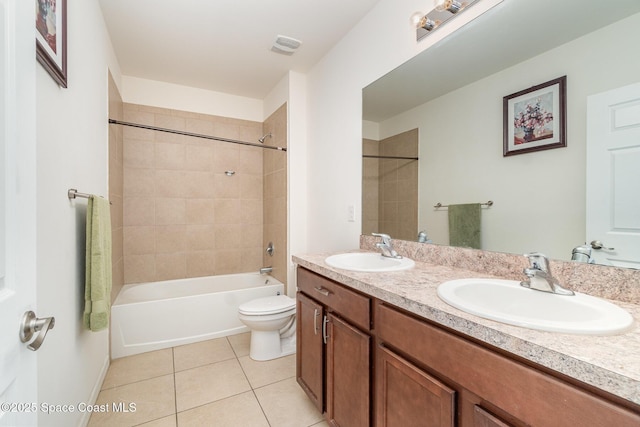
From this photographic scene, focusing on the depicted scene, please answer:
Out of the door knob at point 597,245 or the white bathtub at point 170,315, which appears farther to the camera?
the white bathtub at point 170,315

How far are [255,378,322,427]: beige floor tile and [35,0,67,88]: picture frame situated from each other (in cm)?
190

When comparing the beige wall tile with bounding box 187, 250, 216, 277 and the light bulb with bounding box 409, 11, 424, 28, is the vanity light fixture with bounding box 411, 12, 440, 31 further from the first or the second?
the beige wall tile with bounding box 187, 250, 216, 277

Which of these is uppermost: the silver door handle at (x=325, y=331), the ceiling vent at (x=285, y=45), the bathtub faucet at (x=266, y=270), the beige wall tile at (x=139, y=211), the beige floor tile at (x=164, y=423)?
the ceiling vent at (x=285, y=45)

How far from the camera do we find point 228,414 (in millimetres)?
1556

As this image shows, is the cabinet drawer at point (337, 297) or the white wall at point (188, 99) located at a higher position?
the white wall at point (188, 99)

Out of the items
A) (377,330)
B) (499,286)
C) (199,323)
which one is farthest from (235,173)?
(499,286)

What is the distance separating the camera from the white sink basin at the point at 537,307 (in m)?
0.62

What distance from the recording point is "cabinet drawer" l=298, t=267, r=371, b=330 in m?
1.10

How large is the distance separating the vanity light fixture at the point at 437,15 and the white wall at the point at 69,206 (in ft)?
5.47

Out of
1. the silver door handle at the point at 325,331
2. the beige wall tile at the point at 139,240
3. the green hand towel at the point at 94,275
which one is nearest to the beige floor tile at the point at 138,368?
the green hand towel at the point at 94,275

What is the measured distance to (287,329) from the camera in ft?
7.68

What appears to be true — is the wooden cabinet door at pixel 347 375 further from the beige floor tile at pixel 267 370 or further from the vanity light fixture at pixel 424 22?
the vanity light fixture at pixel 424 22

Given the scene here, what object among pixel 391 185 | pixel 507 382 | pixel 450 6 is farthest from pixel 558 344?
pixel 450 6

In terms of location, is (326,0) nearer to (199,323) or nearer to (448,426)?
(448,426)
